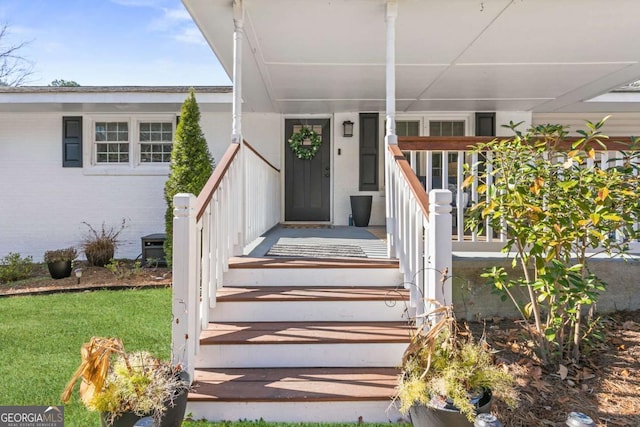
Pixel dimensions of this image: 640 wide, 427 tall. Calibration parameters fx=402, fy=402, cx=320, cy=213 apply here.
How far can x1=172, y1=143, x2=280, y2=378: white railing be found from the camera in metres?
2.30

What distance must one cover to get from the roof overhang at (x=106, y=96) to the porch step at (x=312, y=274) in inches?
168

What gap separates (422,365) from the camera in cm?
204

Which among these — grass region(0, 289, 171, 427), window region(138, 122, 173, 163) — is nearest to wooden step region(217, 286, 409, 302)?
grass region(0, 289, 171, 427)

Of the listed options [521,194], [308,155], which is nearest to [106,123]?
[308,155]

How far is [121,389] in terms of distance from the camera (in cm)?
187

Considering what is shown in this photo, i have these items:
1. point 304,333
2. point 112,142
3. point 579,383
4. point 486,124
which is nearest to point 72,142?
point 112,142

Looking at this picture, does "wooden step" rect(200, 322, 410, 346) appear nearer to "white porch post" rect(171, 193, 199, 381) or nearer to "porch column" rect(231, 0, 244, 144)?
"white porch post" rect(171, 193, 199, 381)

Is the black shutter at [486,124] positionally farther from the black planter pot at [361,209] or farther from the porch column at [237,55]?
the porch column at [237,55]

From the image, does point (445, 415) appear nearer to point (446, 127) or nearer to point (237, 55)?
point (237, 55)

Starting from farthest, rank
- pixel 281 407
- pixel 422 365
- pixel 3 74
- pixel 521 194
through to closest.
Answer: pixel 3 74, pixel 521 194, pixel 281 407, pixel 422 365

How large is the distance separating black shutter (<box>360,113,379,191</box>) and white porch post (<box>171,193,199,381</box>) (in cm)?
536

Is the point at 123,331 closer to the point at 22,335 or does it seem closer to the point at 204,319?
the point at 22,335

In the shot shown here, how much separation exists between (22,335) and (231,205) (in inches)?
92.0

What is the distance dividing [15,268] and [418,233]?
6.54 metres
